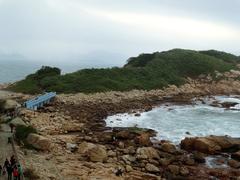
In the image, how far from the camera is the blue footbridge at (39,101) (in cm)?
4075

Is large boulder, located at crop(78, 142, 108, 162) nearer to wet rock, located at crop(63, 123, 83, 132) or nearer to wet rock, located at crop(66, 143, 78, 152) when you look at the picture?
wet rock, located at crop(66, 143, 78, 152)

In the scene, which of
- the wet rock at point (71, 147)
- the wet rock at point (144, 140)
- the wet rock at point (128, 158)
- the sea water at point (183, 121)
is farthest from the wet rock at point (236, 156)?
the wet rock at point (71, 147)

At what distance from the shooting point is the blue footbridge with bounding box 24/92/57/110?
40750 millimetres

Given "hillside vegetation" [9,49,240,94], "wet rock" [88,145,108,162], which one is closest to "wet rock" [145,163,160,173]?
"wet rock" [88,145,108,162]

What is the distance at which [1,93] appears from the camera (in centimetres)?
5153

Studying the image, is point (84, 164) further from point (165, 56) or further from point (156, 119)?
point (165, 56)

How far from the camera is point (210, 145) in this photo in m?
30.2

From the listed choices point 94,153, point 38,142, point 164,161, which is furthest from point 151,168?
point 38,142

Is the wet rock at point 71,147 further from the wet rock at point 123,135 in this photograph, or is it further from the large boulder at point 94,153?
the wet rock at point 123,135

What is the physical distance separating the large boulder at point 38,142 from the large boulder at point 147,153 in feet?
20.5

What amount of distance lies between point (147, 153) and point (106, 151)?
287cm

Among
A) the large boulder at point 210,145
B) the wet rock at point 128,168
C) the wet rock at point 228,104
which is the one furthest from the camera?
the wet rock at point 228,104

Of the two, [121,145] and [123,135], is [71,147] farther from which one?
[123,135]

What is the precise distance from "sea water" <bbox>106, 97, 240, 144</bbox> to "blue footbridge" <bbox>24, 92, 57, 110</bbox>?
7.72 meters
